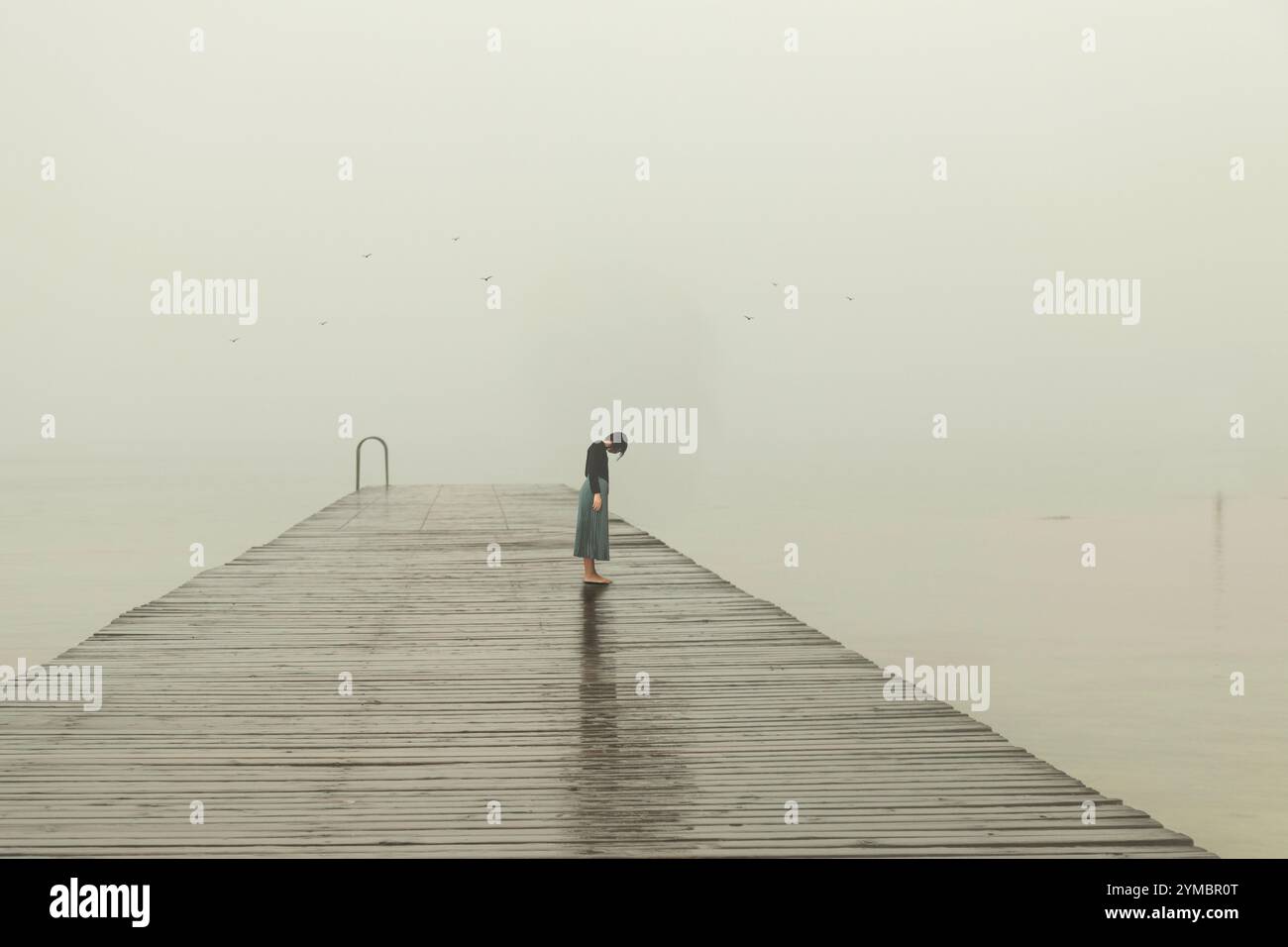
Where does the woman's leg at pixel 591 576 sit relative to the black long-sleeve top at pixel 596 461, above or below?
below

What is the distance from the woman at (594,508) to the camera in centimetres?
1185

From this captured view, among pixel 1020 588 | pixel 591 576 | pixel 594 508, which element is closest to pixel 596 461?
pixel 594 508

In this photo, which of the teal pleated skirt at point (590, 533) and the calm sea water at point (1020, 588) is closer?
the teal pleated skirt at point (590, 533)

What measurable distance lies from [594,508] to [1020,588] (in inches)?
586

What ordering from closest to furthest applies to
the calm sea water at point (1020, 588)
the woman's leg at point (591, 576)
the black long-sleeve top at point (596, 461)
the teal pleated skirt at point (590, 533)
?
the black long-sleeve top at point (596, 461) → the teal pleated skirt at point (590, 533) → the calm sea water at point (1020, 588) → the woman's leg at point (591, 576)

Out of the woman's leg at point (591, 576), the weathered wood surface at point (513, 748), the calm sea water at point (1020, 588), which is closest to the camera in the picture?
the weathered wood surface at point (513, 748)

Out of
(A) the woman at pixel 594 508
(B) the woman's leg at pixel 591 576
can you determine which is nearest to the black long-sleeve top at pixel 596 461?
(A) the woman at pixel 594 508

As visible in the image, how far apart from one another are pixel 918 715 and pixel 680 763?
5.51 feet

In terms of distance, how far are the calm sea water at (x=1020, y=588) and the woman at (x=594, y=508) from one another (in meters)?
1.14

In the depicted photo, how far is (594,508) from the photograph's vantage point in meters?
12.3

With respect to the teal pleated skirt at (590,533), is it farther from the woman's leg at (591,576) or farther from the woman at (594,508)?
the woman's leg at (591,576)

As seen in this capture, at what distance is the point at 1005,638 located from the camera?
785 inches

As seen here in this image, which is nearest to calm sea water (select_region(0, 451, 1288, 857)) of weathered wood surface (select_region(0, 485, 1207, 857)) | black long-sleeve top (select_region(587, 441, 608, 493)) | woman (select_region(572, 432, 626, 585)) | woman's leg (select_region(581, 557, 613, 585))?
woman's leg (select_region(581, 557, 613, 585))

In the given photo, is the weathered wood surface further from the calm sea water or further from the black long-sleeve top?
the calm sea water
